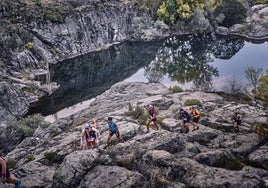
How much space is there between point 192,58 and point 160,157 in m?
62.1

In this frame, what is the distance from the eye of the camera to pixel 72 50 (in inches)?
3401

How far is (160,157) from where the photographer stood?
869 inches

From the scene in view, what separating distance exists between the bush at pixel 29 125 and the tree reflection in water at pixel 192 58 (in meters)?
25.5

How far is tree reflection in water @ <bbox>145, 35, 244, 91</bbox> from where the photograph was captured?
225 feet

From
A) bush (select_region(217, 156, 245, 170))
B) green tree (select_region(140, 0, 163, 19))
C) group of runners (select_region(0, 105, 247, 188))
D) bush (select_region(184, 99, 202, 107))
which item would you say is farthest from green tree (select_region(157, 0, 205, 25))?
bush (select_region(217, 156, 245, 170))

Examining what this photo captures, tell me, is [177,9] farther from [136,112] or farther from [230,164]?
[230,164]

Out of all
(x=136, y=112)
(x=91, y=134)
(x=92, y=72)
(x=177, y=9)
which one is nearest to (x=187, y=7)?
(x=177, y=9)

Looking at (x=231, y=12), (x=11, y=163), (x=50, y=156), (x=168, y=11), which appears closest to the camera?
(x=50, y=156)

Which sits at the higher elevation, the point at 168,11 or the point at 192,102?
the point at 168,11

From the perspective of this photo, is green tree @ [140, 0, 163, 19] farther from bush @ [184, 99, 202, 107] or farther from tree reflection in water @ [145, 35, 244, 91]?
bush @ [184, 99, 202, 107]

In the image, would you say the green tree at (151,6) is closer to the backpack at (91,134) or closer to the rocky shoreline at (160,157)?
the rocky shoreline at (160,157)

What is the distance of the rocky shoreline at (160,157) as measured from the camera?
68.8ft

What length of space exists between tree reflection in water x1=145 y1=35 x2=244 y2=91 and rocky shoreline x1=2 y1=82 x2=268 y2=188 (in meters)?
26.3

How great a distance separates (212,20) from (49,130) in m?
73.9
